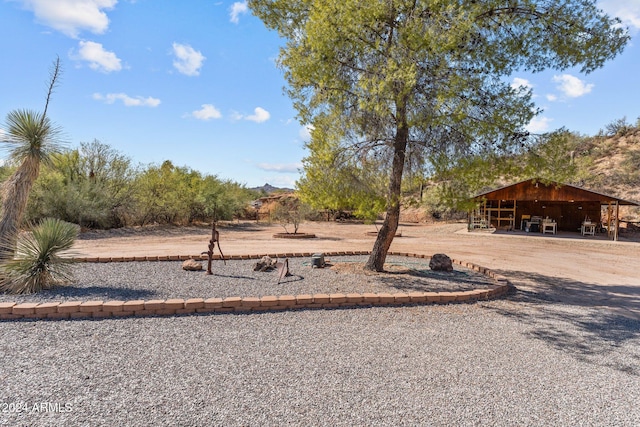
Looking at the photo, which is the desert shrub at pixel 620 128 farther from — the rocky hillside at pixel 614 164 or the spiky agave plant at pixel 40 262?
the spiky agave plant at pixel 40 262

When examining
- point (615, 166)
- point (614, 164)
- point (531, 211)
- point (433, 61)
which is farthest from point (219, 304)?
point (614, 164)

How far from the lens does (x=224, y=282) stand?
5969 mm

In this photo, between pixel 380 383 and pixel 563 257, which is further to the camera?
pixel 563 257

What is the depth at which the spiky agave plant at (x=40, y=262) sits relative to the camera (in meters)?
5.05

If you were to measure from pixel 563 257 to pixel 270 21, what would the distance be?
10839 millimetres

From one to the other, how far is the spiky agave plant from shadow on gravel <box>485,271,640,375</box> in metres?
6.14

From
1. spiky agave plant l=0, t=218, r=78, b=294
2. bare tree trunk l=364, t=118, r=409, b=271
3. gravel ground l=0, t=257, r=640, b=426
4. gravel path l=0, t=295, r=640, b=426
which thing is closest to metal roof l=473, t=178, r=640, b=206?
bare tree trunk l=364, t=118, r=409, b=271

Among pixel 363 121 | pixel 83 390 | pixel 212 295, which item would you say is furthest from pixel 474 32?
pixel 83 390

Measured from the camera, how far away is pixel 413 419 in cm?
242

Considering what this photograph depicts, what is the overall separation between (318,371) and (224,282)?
3281 mm

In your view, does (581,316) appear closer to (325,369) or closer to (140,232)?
(325,369)

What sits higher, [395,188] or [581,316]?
[395,188]

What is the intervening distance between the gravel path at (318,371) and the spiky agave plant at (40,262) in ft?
4.67

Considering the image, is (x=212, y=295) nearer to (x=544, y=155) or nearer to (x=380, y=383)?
(x=380, y=383)
